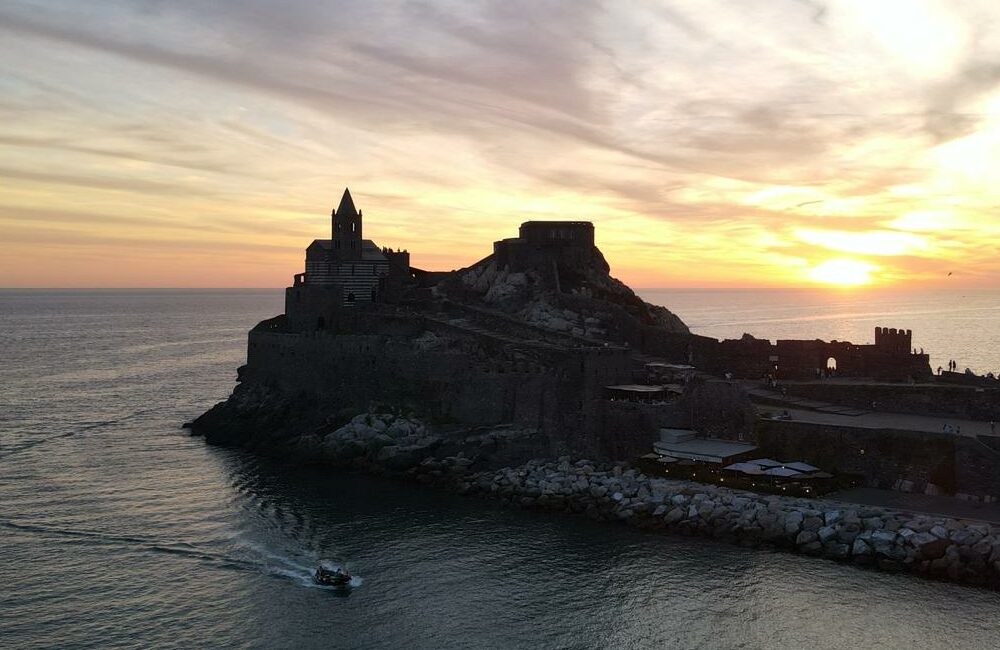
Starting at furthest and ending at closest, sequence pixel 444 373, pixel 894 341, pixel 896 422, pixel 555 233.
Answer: pixel 555 233
pixel 444 373
pixel 894 341
pixel 896 422

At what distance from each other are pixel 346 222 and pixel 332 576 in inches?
1728

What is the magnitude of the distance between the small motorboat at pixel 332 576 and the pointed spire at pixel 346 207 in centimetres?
4361

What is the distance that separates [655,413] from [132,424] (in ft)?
150

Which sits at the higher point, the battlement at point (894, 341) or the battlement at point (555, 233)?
the battlement at point (555, 233)

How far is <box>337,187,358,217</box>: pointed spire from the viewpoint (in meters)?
74.3

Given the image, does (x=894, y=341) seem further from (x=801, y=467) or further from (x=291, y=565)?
(x=291, y=565)

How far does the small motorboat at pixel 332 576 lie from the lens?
3525 centimetres

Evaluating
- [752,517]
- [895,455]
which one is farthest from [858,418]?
[752,517]

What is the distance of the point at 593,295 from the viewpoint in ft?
228

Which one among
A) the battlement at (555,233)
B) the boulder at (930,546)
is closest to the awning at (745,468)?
the boulder at (930,546)

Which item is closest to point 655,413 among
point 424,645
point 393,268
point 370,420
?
point 370,420

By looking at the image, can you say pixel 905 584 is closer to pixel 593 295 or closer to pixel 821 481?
pixel 821 481

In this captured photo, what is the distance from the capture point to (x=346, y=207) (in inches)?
2938

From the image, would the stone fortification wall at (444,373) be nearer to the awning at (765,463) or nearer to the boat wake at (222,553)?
the awning at (765,463)
